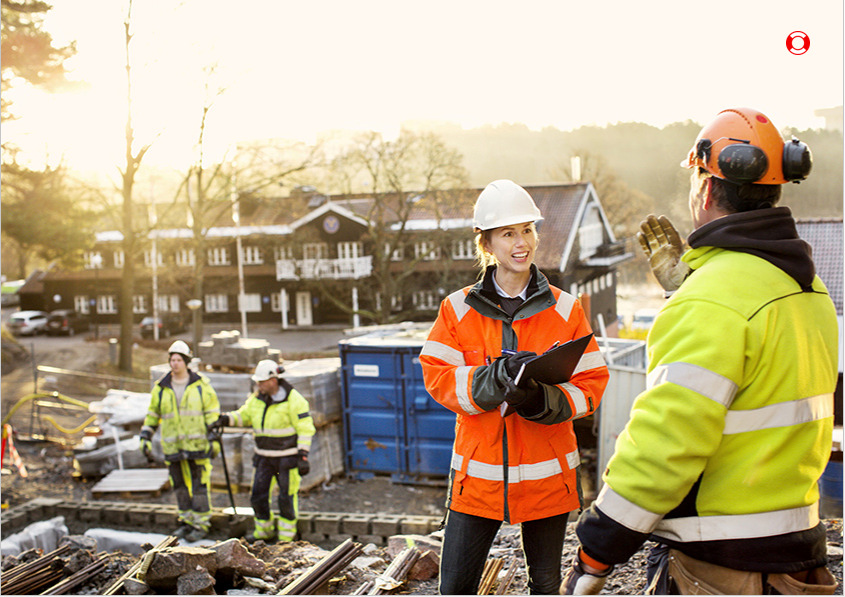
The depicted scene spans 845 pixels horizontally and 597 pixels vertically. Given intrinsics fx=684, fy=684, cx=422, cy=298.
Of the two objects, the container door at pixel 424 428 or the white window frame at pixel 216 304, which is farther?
the white window frame at pixel 216 304

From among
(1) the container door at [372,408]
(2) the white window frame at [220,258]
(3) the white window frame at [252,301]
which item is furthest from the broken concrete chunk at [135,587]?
(2) the white window frame at [220,258]

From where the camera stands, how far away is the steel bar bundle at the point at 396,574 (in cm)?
448

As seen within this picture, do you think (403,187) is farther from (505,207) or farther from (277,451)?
(505,207)

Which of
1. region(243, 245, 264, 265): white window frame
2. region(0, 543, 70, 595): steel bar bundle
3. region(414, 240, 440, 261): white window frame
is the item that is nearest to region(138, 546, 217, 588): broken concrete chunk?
region(0, 543, 70, 595): steel bar bundle

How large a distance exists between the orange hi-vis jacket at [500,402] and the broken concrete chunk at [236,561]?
2.67 m

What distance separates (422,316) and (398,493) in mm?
18369

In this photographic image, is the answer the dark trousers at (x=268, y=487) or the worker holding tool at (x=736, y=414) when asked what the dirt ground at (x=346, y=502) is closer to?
the dark trousers at (x=268, y=487)

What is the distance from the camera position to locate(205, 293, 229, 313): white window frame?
115 feet

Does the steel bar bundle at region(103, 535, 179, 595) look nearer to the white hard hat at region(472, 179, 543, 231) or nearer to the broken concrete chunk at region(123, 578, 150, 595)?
the broken concrete chunk at region(123, 578, 150, 595)

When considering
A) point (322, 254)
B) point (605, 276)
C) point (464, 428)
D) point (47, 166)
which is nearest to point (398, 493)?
point (464, 428)

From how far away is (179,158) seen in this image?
2128 cm

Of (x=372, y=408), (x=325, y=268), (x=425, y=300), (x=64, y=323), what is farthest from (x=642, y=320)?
(x=64, y=323)

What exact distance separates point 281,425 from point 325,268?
2480 centimetres

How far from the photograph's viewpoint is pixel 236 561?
4914 mm
